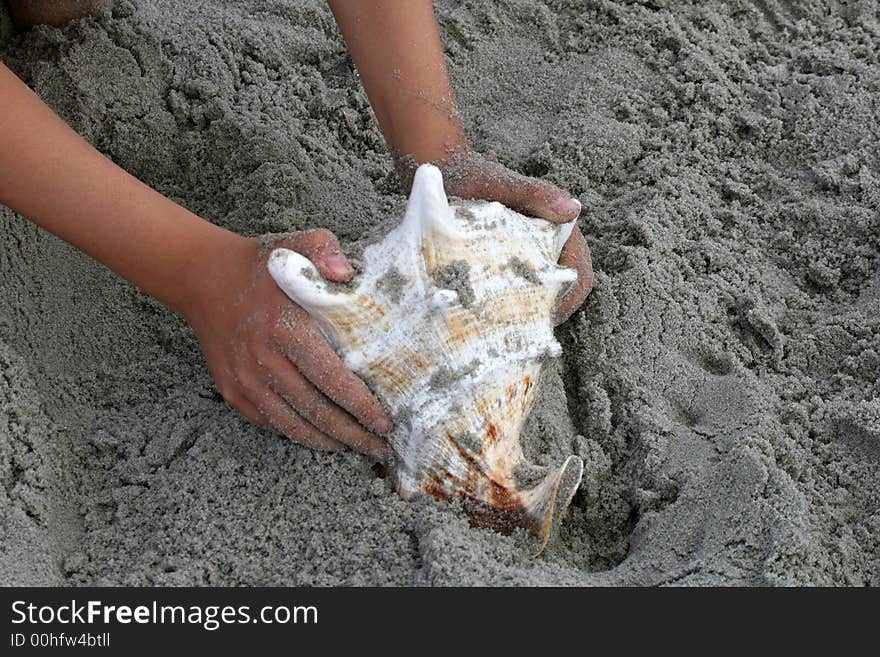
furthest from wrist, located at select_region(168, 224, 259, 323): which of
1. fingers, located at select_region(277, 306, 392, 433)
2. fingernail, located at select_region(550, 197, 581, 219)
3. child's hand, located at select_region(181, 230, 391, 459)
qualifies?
fingernail, located at select_region(550, 197, 581, 219)

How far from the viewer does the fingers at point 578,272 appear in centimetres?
184

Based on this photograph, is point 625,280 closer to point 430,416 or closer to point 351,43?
point 430,416

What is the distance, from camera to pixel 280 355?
157 centimetres

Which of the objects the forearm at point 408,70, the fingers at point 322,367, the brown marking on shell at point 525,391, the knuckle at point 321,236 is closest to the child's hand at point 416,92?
the forearm at point 408,70

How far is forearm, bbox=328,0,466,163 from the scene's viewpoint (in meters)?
1.90

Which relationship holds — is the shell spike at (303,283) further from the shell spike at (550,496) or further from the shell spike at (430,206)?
the shell spike at (550,496)

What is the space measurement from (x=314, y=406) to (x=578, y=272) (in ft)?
1.88

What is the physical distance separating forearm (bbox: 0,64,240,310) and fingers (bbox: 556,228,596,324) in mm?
610

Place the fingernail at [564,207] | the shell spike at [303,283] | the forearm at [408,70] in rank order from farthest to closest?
1. the forearm at [408,70]
2. the fingernail at [564,207]
3. the shell spike at [303,283]

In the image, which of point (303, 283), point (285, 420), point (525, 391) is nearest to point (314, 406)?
point (285, 420)

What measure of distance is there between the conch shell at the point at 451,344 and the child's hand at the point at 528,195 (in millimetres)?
116

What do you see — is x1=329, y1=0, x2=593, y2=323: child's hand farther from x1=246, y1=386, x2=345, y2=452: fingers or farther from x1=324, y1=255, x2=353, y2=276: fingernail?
x1=246, y1=386, x2=345, y2=452: fingers

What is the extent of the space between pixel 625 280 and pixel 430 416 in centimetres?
58

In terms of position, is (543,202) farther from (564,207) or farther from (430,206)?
(430,206)
